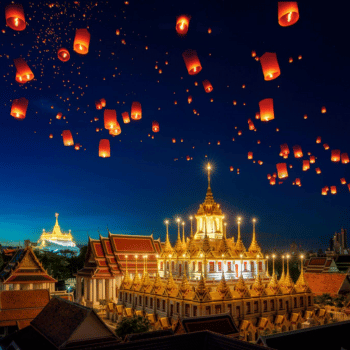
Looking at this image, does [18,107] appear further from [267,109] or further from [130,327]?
[130,327]

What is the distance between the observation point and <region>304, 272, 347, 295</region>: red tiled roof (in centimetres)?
4203

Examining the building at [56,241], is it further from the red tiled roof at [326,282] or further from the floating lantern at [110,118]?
the floating lantern at [110,118]

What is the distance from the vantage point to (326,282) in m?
43.6

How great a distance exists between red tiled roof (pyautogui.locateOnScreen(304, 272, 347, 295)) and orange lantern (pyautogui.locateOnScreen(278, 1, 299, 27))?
38014 mm

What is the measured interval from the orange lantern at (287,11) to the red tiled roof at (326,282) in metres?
38.0

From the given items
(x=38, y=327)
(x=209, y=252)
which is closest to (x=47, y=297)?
(x=38, y=327)

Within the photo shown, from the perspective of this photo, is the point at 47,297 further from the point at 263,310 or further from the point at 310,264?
the point at 310,264

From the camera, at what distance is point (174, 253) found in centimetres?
3741

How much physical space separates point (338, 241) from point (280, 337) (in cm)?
17958

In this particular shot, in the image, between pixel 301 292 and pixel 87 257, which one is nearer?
pixel 301 292

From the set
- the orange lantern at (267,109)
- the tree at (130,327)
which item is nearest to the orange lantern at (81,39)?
the orange lantern at (267,109)

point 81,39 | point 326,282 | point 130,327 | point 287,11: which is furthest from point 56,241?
point 287,11

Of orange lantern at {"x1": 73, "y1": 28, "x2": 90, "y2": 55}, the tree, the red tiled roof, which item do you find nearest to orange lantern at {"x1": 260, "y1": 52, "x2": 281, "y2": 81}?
orange lantern at {"x1": 73, "y1": 28, "x2": 90, "y2": 55}

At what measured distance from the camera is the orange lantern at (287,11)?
11.5 m
